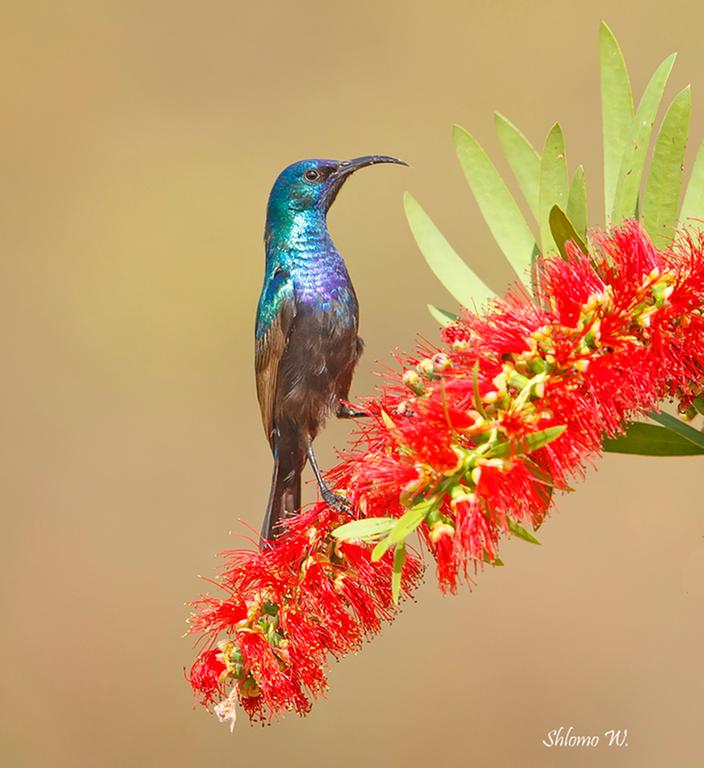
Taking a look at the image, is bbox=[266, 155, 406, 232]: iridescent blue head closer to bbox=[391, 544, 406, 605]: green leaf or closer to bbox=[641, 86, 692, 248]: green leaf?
bbox=[641, 86, 692, 248]: green leaf

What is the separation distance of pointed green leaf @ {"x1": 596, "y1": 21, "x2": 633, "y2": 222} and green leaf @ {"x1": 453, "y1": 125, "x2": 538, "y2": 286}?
0.18 metres

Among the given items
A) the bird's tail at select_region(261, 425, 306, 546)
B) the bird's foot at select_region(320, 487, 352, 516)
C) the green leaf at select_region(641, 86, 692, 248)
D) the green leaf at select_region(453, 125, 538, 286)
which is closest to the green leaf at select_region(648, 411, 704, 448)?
the green leaf at select_region(641, 86, 692, 248)

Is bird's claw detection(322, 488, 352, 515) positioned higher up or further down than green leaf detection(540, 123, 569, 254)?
further down

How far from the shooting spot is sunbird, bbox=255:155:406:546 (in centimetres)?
347

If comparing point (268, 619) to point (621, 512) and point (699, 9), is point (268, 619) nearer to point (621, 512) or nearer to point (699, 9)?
point (621, 512)

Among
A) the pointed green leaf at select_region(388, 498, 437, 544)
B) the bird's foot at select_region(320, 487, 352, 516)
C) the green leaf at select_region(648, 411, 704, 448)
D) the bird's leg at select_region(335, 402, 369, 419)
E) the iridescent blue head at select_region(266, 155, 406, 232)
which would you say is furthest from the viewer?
the iridescent blue head at select_region(266, 155, 406, 232)

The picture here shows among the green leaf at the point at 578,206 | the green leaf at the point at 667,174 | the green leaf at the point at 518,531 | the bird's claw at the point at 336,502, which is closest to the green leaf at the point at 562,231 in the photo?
the green leaf at the point at 578,206

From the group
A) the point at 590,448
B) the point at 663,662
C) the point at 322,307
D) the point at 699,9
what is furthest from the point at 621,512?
the point at 590,448

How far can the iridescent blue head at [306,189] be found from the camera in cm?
354

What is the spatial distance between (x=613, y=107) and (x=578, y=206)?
27cm

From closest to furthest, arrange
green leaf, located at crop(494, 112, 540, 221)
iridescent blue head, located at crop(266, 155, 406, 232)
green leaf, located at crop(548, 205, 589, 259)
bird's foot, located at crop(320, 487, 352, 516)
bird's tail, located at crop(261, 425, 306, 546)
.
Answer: green leaf, located at crop(548, 205, 589, 259) < bird's foot, located at crop(320, 487, 352, 516) < green leaf, located at crop(494, 112, 540, 221) < bird's tail, located at crop(261, 425, 306, 546) < iridescent blue head, located at crop(266, 155, 406, 232)

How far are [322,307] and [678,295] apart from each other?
1.86 metres

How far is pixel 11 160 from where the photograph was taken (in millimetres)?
7582

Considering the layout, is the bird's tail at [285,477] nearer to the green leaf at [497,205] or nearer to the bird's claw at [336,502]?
the bird's claw at [336,502]
